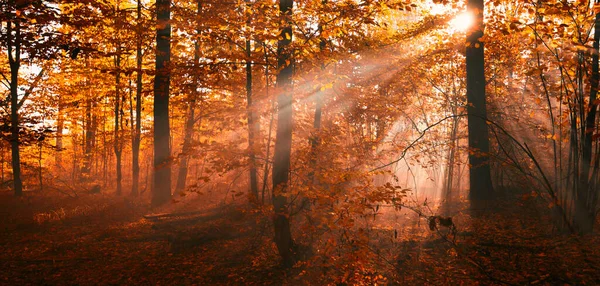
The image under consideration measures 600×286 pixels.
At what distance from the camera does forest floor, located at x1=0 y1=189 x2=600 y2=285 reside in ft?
20.2

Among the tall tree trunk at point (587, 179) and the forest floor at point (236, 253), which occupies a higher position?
the tall tree trunk at point (587, 179)

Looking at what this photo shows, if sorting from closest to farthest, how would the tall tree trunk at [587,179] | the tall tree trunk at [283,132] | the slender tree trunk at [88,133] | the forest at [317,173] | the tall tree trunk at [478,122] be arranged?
1. the forest at [317,173]
2. the tall tree trunk at [587,179]
3. the tall tree trunk at [283,132]
4. the tall tree trunk at [478,122]
5. the slender tree trunk at [88,133]

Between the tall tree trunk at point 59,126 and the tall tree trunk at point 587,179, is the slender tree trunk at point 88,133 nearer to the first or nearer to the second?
the tall tree trunk at point 59,126

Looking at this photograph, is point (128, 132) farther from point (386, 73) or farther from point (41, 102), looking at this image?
point (386, 73)

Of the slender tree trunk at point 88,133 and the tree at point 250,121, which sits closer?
the tree at point 250,121

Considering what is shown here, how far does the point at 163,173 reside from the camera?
40.8 feet

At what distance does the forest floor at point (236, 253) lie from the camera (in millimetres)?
6160

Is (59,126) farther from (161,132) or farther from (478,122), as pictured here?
(478,122)

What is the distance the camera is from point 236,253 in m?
8.33

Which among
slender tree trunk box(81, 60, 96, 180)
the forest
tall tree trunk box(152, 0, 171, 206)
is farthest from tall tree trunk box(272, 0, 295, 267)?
slender tree trunk box(81, 60, 96, 180)

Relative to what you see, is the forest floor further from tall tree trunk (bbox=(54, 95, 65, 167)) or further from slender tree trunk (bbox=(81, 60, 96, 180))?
slender tree trunk (bbox=(81, 60, 96, 180))

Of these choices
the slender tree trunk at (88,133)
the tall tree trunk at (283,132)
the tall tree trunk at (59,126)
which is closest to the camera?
the tall tree trunk at (283,132)

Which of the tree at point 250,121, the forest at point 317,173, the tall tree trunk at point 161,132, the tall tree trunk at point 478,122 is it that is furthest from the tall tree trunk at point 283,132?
the tall tree trunk at point 478,122

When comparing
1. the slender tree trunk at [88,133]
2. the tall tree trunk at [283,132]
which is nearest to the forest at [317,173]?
the tall tree trunk at [283,132]
